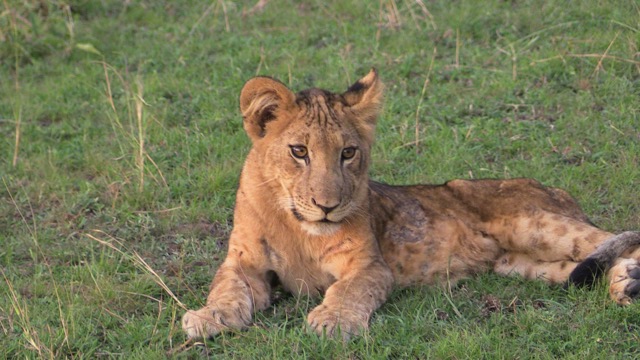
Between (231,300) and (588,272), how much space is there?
1.71 meters

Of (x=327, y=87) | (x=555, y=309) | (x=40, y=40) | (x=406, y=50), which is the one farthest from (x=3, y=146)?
(x=555, y=309)

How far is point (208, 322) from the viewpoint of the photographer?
4551 millimetres

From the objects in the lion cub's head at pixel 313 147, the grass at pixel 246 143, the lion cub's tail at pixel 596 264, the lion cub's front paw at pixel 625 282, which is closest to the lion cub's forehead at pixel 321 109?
the lion cub's head at pixel 313 147

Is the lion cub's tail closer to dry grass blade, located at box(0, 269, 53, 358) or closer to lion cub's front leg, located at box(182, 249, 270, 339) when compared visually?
lion cub's front leg, located at box(182, 249, 270, 339)

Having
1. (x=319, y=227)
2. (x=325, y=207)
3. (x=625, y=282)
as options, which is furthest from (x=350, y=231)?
(x=625, y=282)

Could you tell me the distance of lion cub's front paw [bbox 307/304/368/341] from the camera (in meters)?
4.43

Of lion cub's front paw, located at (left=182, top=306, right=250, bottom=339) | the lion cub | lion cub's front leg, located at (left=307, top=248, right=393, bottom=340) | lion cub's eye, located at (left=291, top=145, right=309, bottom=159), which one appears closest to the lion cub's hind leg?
the lion cub

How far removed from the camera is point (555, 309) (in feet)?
15.6

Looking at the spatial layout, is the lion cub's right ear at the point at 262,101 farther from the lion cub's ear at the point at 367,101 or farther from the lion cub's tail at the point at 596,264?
the lion cub's tail at the point at 596,264

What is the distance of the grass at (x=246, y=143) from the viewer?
4.61 m

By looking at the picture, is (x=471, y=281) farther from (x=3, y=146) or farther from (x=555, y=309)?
(x=3, y=146)

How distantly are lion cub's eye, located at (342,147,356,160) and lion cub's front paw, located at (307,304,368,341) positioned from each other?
78 cm

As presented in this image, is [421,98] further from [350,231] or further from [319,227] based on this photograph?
[319,227]

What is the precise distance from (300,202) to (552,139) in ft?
9.74
